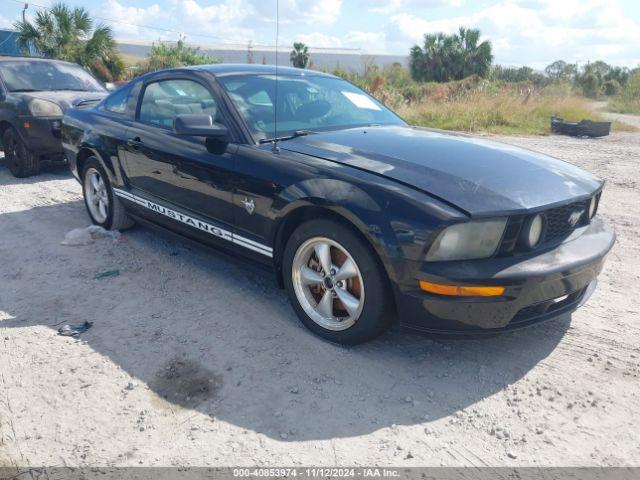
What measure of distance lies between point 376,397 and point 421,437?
1.11 feet

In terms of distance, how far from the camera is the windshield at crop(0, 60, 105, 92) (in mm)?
7637

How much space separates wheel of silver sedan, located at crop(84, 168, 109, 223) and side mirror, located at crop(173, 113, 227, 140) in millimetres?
1948

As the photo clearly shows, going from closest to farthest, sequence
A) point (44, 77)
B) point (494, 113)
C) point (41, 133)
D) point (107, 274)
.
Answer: point (107, 274), point (41, 133), point (44, 77), point (494, 113)

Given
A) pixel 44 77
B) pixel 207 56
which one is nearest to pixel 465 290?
pixel 44 77

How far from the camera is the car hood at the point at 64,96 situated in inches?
284

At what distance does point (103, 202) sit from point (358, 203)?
129 inches

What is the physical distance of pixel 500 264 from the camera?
8.35 feet

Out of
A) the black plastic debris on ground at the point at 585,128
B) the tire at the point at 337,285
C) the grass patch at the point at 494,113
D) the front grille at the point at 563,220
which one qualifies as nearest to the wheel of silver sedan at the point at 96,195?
the tire at the point at 337,285

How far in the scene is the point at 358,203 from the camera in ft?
8.89

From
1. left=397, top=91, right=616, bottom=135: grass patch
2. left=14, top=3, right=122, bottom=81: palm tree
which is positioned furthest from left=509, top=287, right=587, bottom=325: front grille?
left=14, top=3, right=122, bottom=81: palm tree

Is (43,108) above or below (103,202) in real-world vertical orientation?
above

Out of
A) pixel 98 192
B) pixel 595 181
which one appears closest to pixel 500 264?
pixel 595 181

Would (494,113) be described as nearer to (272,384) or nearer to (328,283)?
(328,283)

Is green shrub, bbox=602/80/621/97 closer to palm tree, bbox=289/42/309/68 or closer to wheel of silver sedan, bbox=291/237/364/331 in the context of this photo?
palm tree, bbox=289/42/309/68
